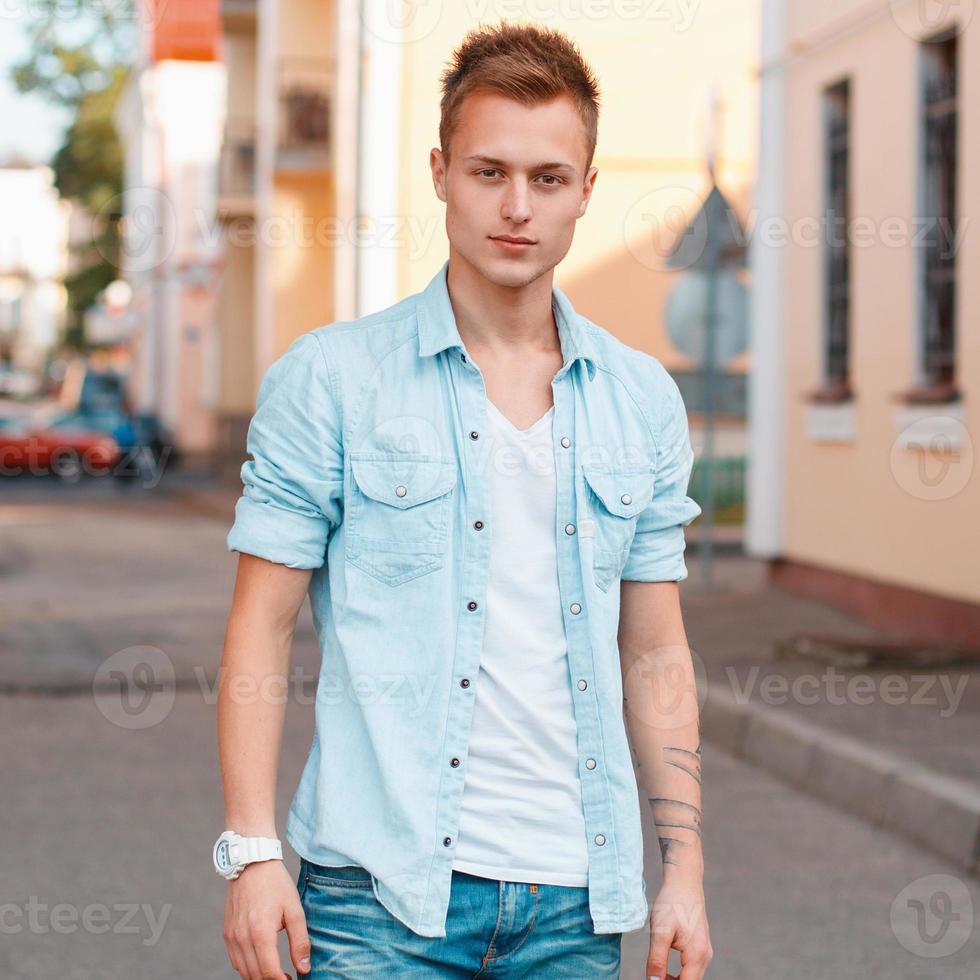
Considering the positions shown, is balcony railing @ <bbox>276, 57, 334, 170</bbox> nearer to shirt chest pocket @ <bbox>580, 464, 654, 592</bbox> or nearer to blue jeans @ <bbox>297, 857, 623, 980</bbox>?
shirt chest pocket @ <bbox>580, 464, 654, 592</bbox>

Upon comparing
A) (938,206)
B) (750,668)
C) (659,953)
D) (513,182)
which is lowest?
(750,668)

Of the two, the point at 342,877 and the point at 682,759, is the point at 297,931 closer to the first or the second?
the point at 342,877

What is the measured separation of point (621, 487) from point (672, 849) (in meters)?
0.49

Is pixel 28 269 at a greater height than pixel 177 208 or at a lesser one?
greater

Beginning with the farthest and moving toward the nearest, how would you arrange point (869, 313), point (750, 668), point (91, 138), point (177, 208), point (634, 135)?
1. point (91, 138)
2. point (177, 208)
3. point (634, 135)
4. point (869, 313)
5. point (750, 668)

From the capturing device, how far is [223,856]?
2285mm

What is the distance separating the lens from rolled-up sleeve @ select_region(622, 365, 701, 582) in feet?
8.17

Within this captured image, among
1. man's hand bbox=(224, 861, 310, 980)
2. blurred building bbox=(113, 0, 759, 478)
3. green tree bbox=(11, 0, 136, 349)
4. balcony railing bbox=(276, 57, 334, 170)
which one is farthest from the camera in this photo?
green tree bbox=(11, 0, 136, 349)

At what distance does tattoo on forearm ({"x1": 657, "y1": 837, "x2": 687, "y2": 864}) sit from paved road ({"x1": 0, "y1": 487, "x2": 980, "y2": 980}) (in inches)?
104

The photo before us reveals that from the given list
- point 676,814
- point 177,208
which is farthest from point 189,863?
point 177,208

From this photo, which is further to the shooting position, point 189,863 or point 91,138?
point 91,138

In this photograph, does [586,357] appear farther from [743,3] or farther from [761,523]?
[743,3]

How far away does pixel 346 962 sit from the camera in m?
2.21

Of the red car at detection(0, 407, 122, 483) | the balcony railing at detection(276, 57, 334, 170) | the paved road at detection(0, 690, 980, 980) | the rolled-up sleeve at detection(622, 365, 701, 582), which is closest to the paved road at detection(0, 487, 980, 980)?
the paved road at detection(0, 690, 980, 980)
